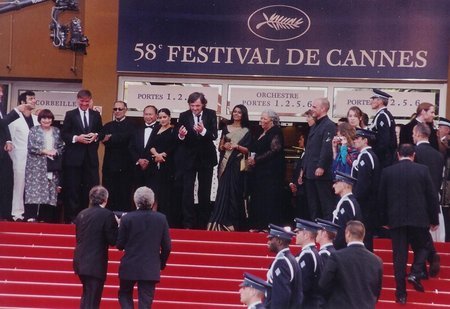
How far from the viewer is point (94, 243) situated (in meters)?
13.2

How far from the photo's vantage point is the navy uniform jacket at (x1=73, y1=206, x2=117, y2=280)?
43.2 feet

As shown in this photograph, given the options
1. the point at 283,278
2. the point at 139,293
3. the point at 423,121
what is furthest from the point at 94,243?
the point at 423,121

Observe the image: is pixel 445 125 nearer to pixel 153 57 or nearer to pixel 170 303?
pixel 170 303

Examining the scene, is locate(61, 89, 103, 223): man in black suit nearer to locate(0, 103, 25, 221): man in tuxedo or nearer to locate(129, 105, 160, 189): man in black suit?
locate(129, 105, 160, 189): man in black suit

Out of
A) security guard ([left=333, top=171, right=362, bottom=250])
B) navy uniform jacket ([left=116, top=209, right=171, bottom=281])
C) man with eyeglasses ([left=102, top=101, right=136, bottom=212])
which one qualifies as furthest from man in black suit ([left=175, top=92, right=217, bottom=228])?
security guard ([left=333, top=171, right=362, bottom=250])

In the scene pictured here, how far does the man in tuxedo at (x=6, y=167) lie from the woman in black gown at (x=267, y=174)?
3.37 metres

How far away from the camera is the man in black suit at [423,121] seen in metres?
15.8

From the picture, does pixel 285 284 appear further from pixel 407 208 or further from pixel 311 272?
pixel 407 208

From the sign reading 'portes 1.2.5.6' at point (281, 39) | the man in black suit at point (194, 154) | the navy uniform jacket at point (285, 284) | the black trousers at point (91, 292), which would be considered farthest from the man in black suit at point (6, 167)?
the navy uniform jacket at point (285, 284)

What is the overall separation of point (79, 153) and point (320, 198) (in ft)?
12.1

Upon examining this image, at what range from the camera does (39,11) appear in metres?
21.3

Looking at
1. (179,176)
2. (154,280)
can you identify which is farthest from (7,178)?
(154,280)

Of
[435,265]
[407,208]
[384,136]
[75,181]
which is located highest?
[384,136]

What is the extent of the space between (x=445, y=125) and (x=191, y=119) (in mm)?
3483
